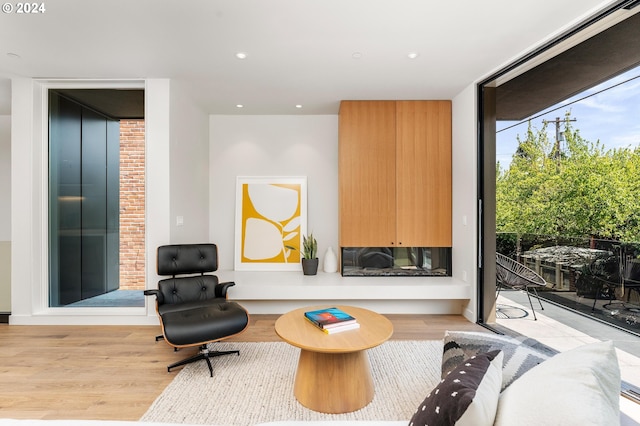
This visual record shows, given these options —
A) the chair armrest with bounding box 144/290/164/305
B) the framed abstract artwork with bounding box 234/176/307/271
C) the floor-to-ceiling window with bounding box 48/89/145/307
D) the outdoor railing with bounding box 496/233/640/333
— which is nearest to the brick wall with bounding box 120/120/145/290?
the floor-to-ceiling window with bounding box 48/89/145/307

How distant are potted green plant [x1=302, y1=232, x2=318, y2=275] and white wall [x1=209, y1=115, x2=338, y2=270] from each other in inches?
35.5

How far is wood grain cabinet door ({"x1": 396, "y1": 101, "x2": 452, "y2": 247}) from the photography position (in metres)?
3.88

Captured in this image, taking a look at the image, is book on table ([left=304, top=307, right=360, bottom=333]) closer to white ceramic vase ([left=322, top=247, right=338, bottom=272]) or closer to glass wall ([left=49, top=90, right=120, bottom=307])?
white ceramic vase ([left=322, top=247, right=338, bottom=272])

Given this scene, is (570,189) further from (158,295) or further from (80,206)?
(80,206)

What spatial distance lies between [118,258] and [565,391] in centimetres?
395

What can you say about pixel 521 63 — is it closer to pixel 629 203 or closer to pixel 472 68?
pixel 472 68

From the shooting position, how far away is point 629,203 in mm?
1982

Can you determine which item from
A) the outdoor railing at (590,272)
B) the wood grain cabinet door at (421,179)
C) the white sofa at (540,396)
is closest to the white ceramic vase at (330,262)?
the wood grain cabinet door at (421,179)

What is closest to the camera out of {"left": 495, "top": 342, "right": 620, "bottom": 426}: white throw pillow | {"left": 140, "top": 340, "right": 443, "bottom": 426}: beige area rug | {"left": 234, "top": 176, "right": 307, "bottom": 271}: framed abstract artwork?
{"left": 495, "top": 342, "right": 620, "bottom": 426}: white throw pillow

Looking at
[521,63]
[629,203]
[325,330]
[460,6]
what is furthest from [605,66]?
[325,330]

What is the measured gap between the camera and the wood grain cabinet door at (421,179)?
388cm

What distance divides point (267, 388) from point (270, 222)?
247 cm

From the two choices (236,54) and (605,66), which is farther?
(236,54)

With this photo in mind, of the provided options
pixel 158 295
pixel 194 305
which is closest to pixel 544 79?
pixel 194 305
